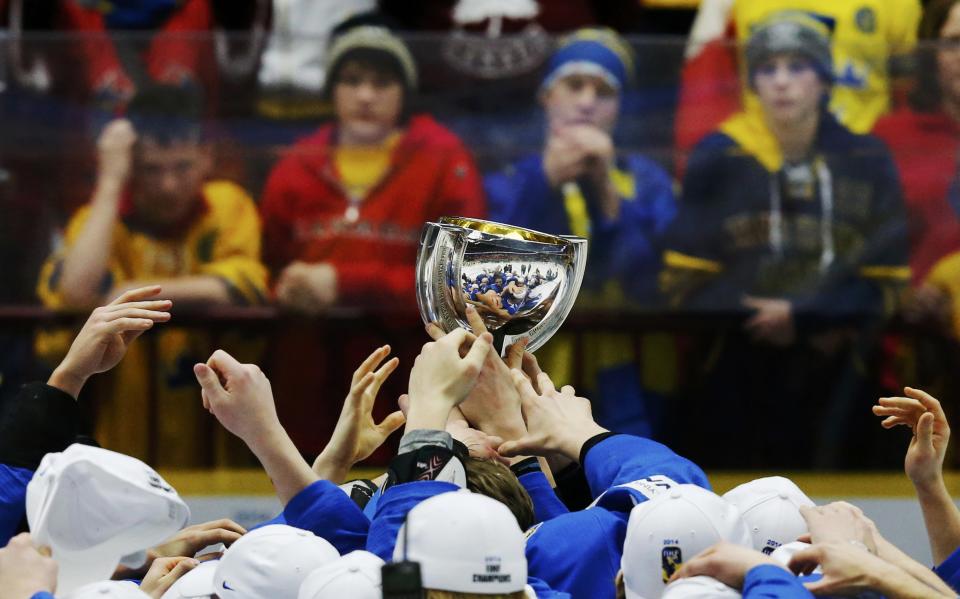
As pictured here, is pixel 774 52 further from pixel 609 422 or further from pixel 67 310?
pixel 67 310

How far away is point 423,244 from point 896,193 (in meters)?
2.30

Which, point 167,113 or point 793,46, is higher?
point 793,46

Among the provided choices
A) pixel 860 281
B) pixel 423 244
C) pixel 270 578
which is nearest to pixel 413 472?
pixel 270 578

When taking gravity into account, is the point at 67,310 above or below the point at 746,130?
below

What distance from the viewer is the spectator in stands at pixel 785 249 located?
17.3 feet

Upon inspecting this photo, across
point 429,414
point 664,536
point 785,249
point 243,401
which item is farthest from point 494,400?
point 785,249

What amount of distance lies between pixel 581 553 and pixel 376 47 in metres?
2.78

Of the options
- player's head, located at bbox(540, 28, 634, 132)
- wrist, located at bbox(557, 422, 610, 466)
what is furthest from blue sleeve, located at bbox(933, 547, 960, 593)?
player's head, located at bbox(540, 28, 634, 132)

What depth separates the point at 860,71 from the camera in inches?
214

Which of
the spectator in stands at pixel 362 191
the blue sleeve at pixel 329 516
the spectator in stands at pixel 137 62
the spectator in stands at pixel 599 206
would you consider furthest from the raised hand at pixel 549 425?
the spectator in stands at pixel 137 62

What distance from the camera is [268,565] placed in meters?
2.86

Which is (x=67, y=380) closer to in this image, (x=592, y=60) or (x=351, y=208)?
(x=351, y=208)

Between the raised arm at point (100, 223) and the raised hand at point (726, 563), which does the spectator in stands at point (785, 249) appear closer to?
the raised arm at point (100, 223)

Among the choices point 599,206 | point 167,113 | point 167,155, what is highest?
point 167,113
